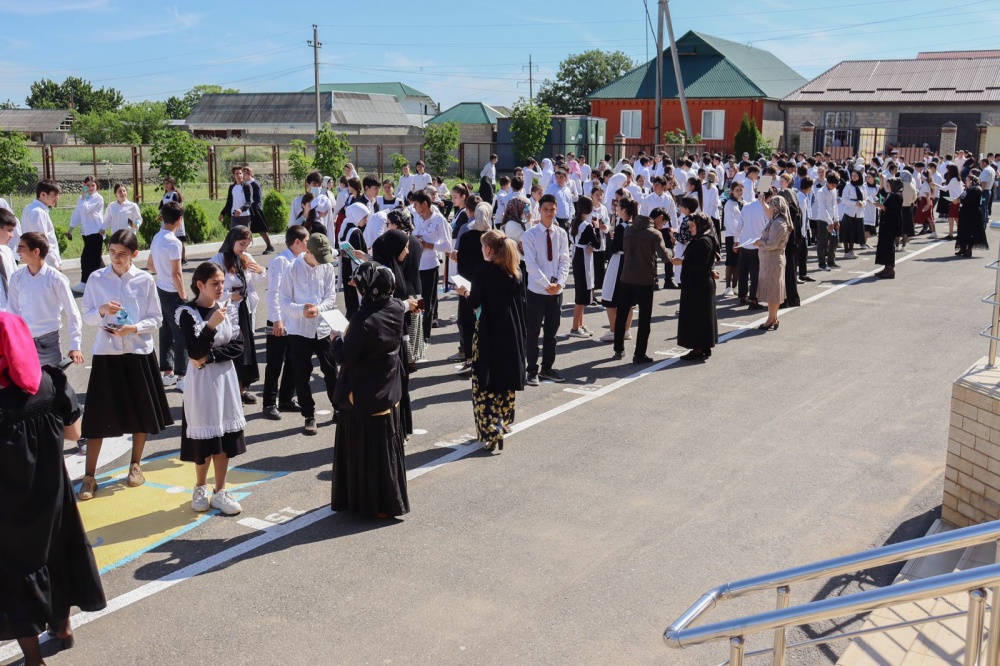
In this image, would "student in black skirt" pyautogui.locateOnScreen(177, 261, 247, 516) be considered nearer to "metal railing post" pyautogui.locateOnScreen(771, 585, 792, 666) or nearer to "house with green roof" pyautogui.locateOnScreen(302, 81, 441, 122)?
"metal railing post" pyautogui.locateOnScreen(771, 585, 792, 666)

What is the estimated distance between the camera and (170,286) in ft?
33.6

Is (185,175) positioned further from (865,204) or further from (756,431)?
(756,431)

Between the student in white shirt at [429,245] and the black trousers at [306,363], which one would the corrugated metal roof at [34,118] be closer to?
the student in white shirt at [429,245]

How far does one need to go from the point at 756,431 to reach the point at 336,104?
82.0 meters

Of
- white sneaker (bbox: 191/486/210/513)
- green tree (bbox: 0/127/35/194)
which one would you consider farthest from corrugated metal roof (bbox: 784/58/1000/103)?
white sneaker (bbox: 191/486/210/513)

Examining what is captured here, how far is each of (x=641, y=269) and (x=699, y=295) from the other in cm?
81

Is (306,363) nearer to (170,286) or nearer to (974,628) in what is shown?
(170,286)

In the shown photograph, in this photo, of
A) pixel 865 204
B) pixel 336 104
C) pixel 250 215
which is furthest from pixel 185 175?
pixel 336 104

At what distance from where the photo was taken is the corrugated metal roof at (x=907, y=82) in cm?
5209

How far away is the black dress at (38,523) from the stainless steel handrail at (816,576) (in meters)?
3.22

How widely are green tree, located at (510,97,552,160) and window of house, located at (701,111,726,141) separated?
18.5m

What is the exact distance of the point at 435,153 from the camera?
37312 millimetres

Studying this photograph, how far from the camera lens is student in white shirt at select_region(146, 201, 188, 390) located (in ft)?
32.2

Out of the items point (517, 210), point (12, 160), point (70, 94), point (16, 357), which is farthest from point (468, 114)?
point (70, 94)
